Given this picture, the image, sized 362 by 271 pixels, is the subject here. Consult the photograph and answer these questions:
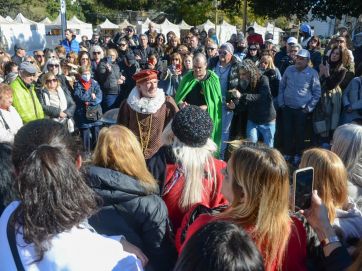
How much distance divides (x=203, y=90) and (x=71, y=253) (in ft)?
12.0

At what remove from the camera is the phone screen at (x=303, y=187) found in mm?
1871

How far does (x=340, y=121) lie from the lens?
19.8ft

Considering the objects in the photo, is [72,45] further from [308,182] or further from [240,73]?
[308,182]

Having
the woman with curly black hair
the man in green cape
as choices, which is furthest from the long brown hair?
the man in green cape

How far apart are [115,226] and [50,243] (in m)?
0.79

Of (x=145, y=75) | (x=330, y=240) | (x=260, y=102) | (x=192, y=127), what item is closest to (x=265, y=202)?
(x=330, y=240)

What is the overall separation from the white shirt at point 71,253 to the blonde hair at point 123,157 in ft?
2.33

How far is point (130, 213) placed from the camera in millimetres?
2186

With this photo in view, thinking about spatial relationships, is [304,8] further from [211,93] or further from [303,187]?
[303,187]

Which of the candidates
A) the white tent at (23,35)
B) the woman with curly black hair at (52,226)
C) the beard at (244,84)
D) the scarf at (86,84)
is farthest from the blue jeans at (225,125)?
the white tent at (23,35)

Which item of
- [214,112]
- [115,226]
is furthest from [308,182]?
[214,112]

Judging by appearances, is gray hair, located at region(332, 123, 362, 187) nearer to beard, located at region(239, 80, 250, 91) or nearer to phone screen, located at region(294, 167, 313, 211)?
phone screen, located at region(294, 167, 313, 211)

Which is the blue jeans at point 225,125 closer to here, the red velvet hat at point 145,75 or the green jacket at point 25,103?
the red velvet hat at point 145,75

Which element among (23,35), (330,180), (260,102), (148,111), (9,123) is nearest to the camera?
(330,180)
